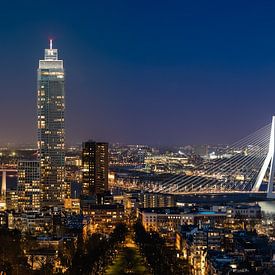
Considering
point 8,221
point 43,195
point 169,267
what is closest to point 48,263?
point 169,267

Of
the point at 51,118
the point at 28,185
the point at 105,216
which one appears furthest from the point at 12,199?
the point at 105,216

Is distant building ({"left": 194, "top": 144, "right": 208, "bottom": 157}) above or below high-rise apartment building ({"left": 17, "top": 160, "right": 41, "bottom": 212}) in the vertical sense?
above

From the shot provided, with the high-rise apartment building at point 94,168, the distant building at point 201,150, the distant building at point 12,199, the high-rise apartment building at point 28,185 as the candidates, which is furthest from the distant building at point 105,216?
the distant building at point 201,150

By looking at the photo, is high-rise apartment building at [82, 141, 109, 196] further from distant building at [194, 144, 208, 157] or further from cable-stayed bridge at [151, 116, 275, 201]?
distant building at [194, 144, 208, 157]

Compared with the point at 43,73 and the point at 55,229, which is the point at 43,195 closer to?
the point at 43,73

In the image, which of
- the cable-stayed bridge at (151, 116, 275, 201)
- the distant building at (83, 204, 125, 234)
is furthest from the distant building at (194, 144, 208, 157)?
the distant building at (83, 204, 125, 234)

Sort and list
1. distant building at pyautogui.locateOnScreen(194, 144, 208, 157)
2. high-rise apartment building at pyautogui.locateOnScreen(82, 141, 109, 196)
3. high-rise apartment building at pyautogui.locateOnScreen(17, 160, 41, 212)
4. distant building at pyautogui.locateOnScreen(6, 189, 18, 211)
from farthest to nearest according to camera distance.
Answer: distant building at pyautogui.locateOnScreen(194, 144, 208, 157) → high-rise apartment building at pyautogui.locateOnScreen(82, 141, 109, 196) → high-rise apartment building at pyautogui.locateOnScreen(17, 160, 41, 212) → distant building at pyautogui.locateOnScreen(6, 189, 18, 211)
